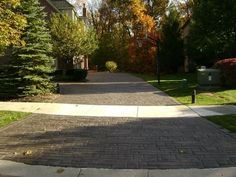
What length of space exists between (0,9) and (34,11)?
757 cm

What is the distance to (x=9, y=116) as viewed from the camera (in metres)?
15.2

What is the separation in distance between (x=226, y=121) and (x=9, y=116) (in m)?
7.13

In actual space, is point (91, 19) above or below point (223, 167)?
above

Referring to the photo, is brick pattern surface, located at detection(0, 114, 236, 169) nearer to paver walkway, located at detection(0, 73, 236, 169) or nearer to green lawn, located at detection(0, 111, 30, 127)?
paver walkway, located at detection(0, 73, 236, 169)

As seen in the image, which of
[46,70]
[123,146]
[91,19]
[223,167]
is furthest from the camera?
[91,19]

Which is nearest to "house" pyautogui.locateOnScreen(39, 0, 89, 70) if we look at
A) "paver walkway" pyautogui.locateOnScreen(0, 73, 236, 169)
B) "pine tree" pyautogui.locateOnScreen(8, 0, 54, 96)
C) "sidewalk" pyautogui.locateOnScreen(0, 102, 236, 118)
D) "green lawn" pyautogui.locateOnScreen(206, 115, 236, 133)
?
"pine tree" pyautogui.locateOnScreen(8, 0, 54, 96)

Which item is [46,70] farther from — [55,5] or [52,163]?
[55,5]

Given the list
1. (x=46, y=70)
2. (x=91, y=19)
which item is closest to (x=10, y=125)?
(x=46, y=70)

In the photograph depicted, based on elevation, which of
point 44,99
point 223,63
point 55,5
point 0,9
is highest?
point 55,5

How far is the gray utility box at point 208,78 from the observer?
24875 mm

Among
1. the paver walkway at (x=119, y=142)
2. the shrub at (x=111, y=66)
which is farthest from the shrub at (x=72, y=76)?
the shrub at (x=111, y=66)

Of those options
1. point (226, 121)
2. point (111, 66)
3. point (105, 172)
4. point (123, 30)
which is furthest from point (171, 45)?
point (105, 172)

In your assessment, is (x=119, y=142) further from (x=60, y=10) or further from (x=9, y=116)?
(x=60, y=10)

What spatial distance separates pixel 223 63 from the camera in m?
25.5
